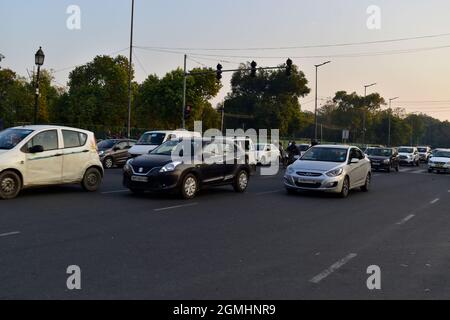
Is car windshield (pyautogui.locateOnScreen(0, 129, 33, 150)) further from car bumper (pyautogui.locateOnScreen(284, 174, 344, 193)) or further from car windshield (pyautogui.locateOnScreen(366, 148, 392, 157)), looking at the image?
car windshield (pyautogui.locateOnScreen(366, 148, 392, 157))

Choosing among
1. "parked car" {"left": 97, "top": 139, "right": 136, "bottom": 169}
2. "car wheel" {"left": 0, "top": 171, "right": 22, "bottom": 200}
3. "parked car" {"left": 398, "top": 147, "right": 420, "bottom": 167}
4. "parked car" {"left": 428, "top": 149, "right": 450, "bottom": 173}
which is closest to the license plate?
"car wheel" {"left": 0, "top": 171, "right": 22, "bottom": 200}

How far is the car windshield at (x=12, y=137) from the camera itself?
12.3 m

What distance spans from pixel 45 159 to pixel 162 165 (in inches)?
111

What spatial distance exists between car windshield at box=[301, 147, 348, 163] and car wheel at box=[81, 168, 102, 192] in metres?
6.23

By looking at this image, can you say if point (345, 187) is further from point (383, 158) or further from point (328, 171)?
point (383, 158)

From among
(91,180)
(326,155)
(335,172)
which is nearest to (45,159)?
(91,180)

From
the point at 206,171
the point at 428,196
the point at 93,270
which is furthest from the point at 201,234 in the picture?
the point at 428,196

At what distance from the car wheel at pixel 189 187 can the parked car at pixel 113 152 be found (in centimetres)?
1197

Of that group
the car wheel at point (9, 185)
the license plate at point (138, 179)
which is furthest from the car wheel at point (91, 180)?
the car wheel at point (9, 185)

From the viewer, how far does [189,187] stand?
530 inches

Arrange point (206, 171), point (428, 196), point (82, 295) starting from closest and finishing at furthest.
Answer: point (82, 295) < point (206, 171) < point (428, 196)
